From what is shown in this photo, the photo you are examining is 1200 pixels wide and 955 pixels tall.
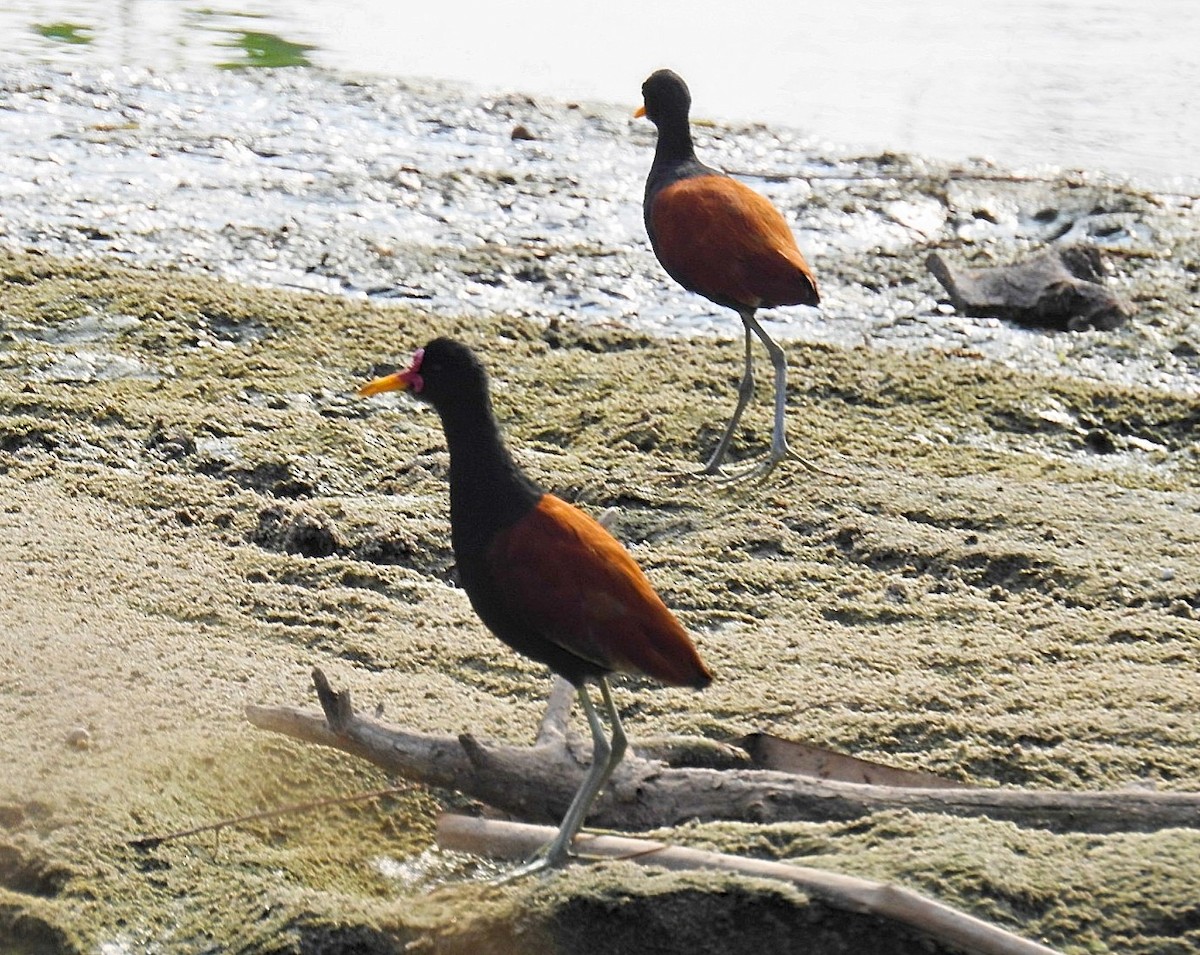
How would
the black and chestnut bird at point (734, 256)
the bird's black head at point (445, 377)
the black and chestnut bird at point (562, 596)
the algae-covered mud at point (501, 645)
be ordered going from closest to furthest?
the algae-covered mud at point (501, 645), the black and chestnut bird at point (562, 596), the bird's black head at point (445, 377), the black and chestnut bird at point (734, 256)

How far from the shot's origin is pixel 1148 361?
6.80 metres

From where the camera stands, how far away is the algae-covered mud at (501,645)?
2.95m

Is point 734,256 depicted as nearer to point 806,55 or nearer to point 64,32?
point 806,55

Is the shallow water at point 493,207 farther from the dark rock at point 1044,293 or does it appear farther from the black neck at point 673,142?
the black neck at point 673,142

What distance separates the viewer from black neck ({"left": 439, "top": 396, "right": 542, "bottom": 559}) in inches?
126

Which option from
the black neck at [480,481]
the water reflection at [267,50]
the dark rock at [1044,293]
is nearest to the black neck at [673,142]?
the dark rock at [1044,293]

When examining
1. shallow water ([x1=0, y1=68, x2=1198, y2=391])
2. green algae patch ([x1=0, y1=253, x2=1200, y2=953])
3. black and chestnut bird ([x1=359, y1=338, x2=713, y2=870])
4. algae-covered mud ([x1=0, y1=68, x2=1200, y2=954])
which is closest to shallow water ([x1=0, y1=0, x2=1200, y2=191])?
shallow water ([x1=0, y1=68, x2=1198, y2=391])

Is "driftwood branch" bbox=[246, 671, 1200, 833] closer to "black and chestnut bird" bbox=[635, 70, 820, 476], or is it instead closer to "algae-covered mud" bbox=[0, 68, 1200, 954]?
"algae-covered mud" bbox=[0, 68, 1200, 954]

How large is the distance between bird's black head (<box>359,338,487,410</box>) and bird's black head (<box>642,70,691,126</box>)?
314 cm

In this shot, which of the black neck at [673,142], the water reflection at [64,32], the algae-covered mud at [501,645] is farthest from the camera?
the water reflection at [64,32]

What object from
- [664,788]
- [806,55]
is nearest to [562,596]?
[664,788]

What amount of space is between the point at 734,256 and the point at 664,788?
2543 millimetres

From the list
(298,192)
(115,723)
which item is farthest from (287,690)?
(298,192)

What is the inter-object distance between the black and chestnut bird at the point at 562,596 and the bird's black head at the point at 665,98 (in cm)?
338
